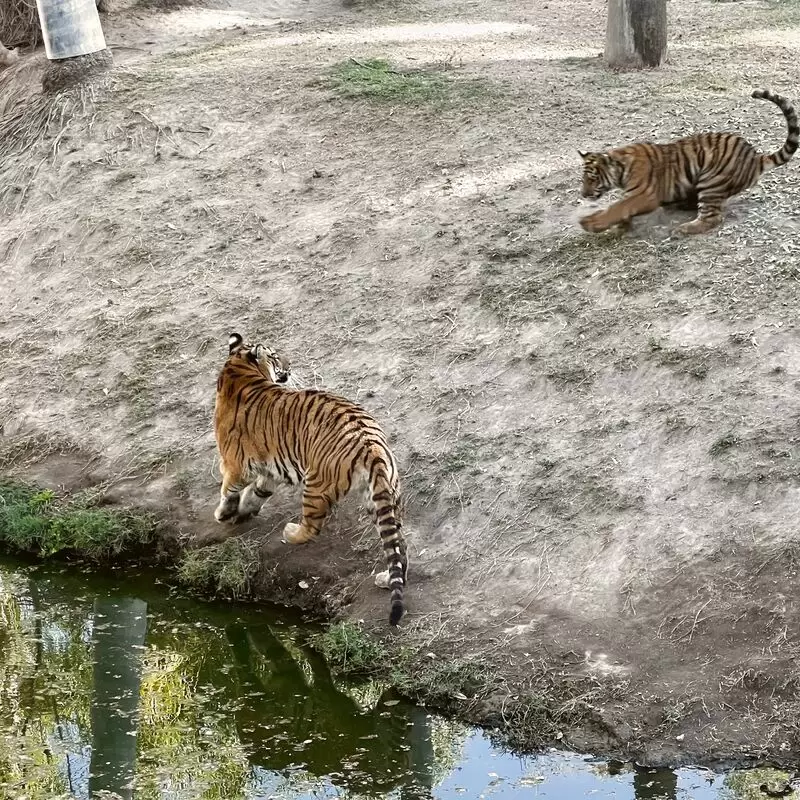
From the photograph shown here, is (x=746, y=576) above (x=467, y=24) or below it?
below

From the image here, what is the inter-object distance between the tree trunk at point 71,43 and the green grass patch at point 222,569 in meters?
6.42

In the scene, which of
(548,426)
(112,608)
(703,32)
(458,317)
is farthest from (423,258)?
(703,32)

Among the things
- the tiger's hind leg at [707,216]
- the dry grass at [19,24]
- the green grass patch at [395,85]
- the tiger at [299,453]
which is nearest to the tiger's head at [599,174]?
the tiger's hind leg at [707,216]

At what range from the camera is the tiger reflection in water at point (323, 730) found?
536cm

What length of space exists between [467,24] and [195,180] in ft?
13.8

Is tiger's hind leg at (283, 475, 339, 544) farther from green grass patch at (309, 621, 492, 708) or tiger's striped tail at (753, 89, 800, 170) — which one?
tiger's striped tail at (753, 89, 800, 170)

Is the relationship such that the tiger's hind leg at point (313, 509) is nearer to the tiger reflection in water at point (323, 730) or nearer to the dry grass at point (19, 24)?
the tiger reflection in water at point (323, 730)

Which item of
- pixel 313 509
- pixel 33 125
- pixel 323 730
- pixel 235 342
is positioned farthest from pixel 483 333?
pixel 33 125

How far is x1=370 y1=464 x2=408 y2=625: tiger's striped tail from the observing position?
19.7 ft

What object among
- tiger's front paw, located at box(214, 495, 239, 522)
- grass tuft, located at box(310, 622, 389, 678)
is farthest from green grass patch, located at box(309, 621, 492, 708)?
tiger's front paw, located at box(214, 495, 239, 522)

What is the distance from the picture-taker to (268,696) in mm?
6031

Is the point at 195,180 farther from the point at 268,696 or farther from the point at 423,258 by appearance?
the point at 268,696

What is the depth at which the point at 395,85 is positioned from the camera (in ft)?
35.9

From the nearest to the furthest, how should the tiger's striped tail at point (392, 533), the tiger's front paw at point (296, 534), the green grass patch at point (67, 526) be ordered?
the tiger's striped tail at point (392, 533) → the tiger's front paw at point (296, 534) → the green grass patch at point (67, 526)
